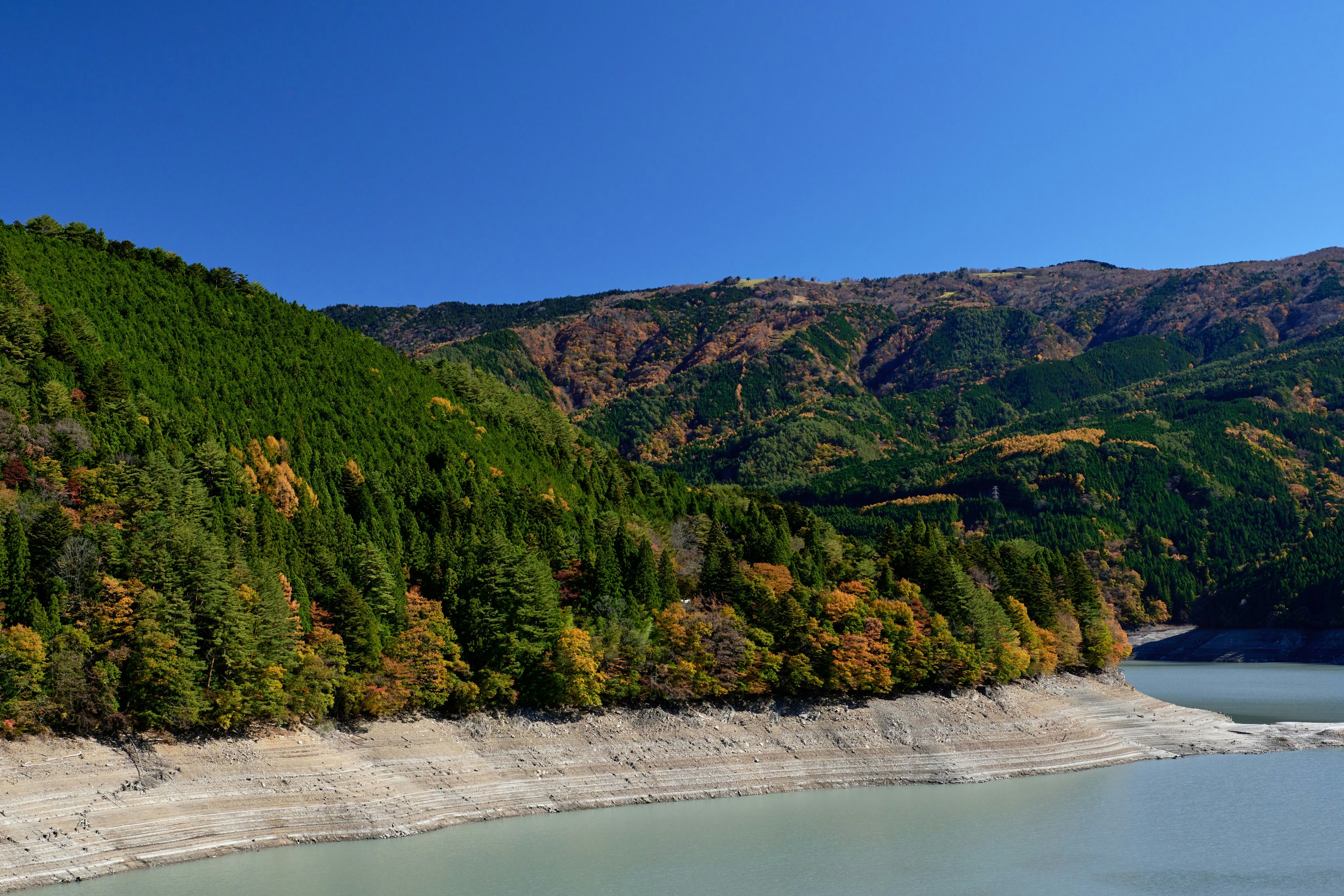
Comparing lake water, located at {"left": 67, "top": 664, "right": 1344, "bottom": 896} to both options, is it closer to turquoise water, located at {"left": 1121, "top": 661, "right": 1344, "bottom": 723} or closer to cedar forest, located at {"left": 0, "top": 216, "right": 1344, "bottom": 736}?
cedar forest, located at {"left": 0, "top": 216, "right": 1344, "bottom": 736}

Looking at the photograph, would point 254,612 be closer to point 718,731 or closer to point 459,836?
point 459,836

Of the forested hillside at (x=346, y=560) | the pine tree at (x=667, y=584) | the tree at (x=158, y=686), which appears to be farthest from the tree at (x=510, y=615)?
the tree at (x=158, y=686)

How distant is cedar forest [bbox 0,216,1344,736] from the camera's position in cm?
7319

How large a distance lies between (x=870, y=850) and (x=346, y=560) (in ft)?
150

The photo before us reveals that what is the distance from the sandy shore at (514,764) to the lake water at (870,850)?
165cm

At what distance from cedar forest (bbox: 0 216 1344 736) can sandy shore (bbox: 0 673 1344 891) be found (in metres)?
2.36

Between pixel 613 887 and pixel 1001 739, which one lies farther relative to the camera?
pixel 1001 739

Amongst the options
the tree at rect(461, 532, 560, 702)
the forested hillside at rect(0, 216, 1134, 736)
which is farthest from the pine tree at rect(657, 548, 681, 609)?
the tree at rect(461, 532, 560, 702)

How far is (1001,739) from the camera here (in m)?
97.2

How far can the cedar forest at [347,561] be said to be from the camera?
7319cm

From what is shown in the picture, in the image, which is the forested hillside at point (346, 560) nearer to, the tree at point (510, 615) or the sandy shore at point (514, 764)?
the tree at point (510, 615)

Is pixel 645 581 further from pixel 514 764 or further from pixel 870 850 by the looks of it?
pixel 870 850

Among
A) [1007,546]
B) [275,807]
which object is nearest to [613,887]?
[275,807]

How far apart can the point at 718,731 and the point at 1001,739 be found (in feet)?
82.3
